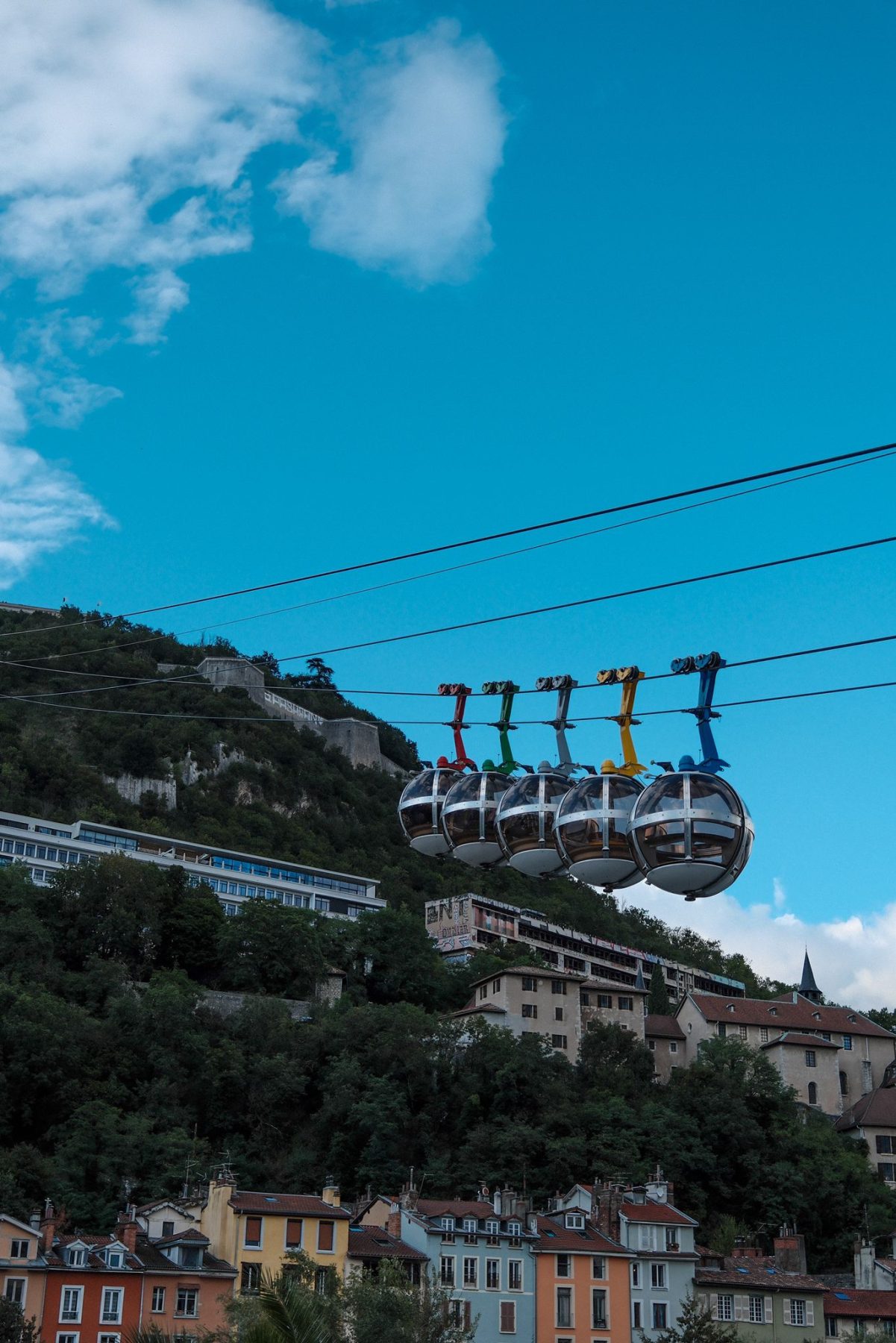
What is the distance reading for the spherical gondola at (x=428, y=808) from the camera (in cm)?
1756

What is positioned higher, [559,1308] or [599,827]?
[599,827]

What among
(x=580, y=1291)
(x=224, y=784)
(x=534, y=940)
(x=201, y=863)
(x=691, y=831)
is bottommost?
(x=580, y=1291)

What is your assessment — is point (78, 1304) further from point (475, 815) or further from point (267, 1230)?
point (475, 815)

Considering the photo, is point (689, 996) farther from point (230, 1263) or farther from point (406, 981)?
point (230, 1263)

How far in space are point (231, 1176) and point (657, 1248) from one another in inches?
585

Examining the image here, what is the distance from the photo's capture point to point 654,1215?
61000 millimetres

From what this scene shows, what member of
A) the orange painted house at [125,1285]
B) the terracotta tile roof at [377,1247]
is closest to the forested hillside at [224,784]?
the terracotta tile roof at [377,1247]

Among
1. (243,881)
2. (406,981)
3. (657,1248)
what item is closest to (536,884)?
(243,881)

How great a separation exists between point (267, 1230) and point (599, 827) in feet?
143

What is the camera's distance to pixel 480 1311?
184 feet

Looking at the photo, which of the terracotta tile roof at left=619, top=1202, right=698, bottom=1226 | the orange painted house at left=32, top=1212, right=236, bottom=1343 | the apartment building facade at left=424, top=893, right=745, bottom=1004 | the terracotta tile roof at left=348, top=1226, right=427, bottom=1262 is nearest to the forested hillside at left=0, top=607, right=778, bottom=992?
the apartment building facade at left=424, top=893, right=745, bottom=1004

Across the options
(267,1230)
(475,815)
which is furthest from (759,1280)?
(475,815)

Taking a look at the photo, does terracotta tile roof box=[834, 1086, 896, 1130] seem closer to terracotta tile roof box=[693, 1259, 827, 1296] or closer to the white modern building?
terracotta tile roof box=[693, 1259, 827, 1296]

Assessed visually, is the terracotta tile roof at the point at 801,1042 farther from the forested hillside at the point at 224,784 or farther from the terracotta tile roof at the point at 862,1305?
the terracotta tile roof at the point at 862,1305
